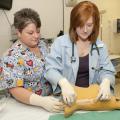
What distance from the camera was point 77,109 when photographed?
4.52ft

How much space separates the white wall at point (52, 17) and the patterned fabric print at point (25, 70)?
108 centimetres

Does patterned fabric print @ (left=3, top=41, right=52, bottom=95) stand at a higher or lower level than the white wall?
lower

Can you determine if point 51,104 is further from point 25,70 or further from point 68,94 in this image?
point 25,70

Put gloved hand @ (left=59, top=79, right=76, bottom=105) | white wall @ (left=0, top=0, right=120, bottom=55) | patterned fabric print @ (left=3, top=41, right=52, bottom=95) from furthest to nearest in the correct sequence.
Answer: white wall @ (left=0, top=0, right=120, bottom=55)
patterned fabric print @ (left=3, top=41, right=52, bottom=95)
gloved hand @ (left=59, top=79, right=76, bottom=105)

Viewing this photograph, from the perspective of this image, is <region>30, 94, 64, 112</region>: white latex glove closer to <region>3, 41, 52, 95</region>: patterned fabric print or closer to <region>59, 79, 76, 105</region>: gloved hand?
<region>59, 79, 76, 105</region>: gloved hand

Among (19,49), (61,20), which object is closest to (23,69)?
(19,49)

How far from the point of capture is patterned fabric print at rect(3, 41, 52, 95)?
59.6 inches

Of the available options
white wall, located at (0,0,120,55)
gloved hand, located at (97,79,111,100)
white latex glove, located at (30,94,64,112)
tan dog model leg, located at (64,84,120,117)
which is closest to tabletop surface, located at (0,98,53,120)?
white latex glove, located at (30,94,64,112)

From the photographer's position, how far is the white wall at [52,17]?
8.71 feet

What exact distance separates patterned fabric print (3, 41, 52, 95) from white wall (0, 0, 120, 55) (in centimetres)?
108

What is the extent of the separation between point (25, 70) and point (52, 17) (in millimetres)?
1617

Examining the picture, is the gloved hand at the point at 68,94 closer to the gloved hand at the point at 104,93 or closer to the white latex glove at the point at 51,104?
the white latex glove at the point at 51,104

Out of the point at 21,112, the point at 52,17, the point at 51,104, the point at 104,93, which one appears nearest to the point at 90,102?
the point at 104,93

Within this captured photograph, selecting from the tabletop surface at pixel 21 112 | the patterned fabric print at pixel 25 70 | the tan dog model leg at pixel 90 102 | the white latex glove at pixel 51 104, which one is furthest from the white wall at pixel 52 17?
the tan dog model leg at pixel 90 102
